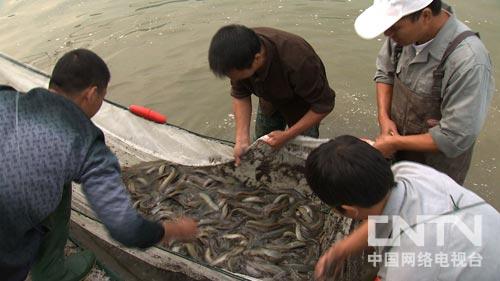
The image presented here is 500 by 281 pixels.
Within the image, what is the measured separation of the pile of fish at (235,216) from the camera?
10.9 feet

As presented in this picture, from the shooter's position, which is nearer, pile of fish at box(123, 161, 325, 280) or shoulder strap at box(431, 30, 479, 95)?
shoulder strap at box(431, 30, 479, 95)

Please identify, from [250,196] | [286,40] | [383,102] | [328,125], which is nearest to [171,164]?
[250,196]

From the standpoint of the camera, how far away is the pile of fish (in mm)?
3330

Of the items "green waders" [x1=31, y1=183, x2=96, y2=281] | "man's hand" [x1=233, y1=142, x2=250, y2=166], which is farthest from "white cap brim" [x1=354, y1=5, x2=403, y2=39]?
"green waders" [x1=31, y1=183, x2=96, y2=281]

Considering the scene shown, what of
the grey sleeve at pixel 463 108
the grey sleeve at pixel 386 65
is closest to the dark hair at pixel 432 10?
the grey sleeve at pixel 463 108

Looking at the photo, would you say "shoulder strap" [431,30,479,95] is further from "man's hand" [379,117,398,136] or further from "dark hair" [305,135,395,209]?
"dark hair" [305,135,395,209]

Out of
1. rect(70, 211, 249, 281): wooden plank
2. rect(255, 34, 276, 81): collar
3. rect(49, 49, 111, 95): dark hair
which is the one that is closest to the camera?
rect(49, 49, 111, 95): dark hair

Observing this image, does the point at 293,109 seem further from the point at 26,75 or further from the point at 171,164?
the point at 26,75

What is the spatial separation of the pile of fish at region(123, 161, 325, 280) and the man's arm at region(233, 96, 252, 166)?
39 cm

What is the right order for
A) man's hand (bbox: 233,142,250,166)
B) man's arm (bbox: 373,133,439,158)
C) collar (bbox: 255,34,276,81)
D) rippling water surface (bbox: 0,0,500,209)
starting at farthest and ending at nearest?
rippling water surface (bbox: 0,0,500,209) → man's hand (bbox: 233,142,250,166) → collar (bbox: 255,34,276,81) → man's arm (bbox: 373,133,439,158)

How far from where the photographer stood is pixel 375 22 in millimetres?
2545

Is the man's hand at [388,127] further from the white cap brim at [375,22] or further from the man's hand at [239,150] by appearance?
the man's hand at [239,150]

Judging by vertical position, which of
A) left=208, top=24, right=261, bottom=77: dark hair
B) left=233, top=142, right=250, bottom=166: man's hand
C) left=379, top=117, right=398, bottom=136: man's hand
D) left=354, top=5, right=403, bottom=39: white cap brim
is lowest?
left=233, top=142, right=250, bottom=166: man's hand

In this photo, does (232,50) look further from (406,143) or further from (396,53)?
(406,143)
